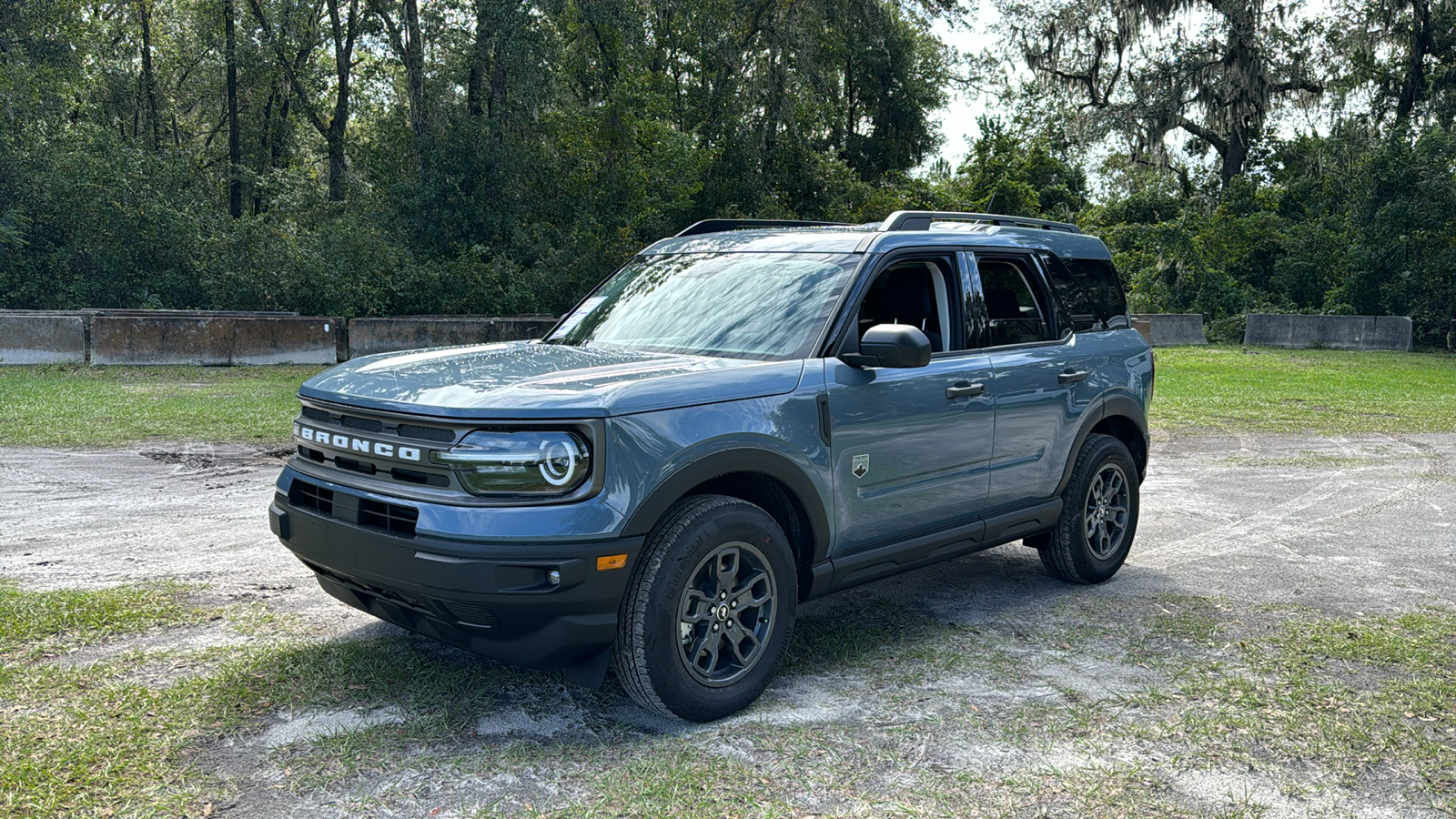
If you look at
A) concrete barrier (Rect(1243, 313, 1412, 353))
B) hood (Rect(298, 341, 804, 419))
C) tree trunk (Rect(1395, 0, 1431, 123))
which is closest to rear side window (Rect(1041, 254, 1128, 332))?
hood (Rect(298, 341, 804, 419))

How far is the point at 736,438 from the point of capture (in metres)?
4.15

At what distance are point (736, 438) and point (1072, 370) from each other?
2536 mm

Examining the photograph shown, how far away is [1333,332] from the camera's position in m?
27.2

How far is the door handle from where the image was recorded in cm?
508

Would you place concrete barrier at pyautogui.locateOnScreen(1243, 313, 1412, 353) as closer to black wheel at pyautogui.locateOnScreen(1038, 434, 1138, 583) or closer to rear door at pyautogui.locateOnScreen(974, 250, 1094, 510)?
black wheel at pyautogui.locateOnScreen(1038, 434, 1138, 583)

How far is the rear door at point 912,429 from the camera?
4.63 m

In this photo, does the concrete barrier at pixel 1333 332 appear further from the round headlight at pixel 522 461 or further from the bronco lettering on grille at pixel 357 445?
the bronco lettering on grille at pixel 357 445

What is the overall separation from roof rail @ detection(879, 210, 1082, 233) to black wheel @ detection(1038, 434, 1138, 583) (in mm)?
1255

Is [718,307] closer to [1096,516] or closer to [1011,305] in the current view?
[1011,305]

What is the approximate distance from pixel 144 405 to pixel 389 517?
33.0 ft

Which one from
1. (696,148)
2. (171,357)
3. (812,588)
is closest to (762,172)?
(696,148)

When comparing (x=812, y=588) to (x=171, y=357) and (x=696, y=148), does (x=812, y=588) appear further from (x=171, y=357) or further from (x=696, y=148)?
(x=696, y=148)

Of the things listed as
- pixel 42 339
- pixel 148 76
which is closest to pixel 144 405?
pixel 42 339

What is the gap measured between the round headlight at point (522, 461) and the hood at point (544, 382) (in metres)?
0.07
